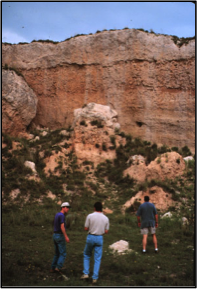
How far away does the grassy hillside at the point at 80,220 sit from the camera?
22.2ft

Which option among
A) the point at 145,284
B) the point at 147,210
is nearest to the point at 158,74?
the point at 147,210

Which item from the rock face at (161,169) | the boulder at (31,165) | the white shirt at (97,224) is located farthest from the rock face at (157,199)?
the white shirt at (97,224)

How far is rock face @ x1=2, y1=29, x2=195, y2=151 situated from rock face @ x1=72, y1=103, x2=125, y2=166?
1374mm

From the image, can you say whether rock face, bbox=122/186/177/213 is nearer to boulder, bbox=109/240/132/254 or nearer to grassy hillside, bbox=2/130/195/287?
grassy hillside, bbox=2/130/195/287

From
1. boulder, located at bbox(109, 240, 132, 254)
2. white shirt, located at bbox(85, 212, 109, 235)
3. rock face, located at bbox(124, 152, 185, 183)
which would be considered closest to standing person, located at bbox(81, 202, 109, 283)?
white shirt, located at bbox(85, 212, 109, 235)

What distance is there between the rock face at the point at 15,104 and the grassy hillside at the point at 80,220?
126cm

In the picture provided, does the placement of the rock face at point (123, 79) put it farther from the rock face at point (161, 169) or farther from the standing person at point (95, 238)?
the standing person at point (95, 238)

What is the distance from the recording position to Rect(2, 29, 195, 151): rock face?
65.4ft

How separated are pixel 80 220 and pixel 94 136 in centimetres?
769

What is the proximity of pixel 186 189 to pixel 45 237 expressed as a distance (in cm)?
794

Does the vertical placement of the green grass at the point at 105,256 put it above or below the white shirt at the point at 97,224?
below

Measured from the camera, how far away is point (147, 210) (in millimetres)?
8609

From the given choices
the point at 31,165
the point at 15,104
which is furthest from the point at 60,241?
the point at 15,104

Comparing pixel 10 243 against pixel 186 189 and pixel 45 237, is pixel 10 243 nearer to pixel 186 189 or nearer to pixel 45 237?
pixel 45 237
